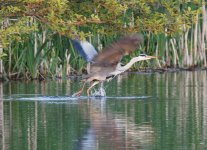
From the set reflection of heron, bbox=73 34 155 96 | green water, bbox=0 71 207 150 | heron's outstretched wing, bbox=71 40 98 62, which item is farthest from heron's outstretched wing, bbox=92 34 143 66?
green water, bbox=0 71 207 150

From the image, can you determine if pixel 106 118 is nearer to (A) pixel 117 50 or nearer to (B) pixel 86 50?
(A) pixel 117 50

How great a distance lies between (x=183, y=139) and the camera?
1224 centimetres

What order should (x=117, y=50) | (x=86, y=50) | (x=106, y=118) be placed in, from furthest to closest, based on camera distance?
(x=86, y=50), (x=117, y=50), (x=106, y=118)

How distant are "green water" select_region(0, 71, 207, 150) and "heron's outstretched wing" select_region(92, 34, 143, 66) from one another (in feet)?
2.33

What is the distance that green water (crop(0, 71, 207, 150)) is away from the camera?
12000 mm

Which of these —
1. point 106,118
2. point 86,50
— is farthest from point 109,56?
point 106,118

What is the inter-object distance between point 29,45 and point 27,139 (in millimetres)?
12870

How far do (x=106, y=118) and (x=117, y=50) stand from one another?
8.98 feet

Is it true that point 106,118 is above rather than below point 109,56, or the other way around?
below

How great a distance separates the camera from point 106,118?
14.9 metres

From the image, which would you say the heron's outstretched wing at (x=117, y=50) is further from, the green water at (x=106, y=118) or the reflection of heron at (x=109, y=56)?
the green water at (x=106, y=118)

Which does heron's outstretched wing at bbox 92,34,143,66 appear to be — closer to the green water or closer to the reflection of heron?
the reflection of heron

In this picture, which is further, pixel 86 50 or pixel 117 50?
pixel 86 50

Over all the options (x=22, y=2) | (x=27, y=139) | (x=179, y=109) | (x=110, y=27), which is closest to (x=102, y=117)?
(x=179, y=109)
